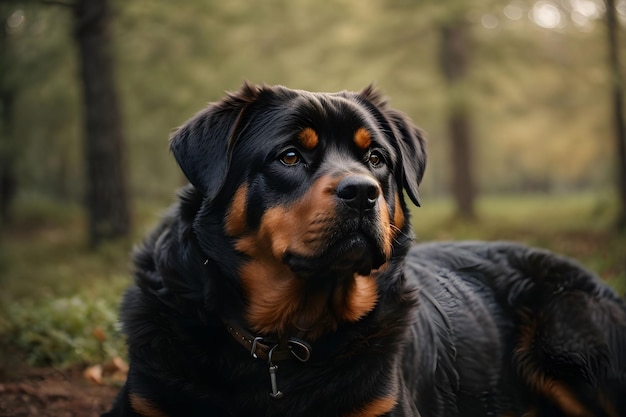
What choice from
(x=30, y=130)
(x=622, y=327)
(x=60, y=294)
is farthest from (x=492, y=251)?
(x=30, y=130)

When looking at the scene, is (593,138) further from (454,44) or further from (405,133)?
(405,133)

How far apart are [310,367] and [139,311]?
91 centimetres

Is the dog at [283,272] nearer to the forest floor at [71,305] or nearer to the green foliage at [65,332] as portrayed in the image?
the forest floor at [71,305]

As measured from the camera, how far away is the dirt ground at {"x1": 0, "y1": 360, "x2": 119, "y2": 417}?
406 centimetres

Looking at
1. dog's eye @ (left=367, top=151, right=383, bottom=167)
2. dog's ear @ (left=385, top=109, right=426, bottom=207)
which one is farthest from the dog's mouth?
dog's ear @ (left=385, top=109, right=426, bottom=207)

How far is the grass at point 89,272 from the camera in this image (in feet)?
17.5

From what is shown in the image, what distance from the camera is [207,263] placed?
3260 mm

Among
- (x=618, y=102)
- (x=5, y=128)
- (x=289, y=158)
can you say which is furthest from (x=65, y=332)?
(x=5, y=128)

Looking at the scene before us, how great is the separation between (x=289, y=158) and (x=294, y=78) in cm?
1181

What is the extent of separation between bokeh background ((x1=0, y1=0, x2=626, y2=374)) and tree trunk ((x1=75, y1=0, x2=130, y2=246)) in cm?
2

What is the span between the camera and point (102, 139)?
11680mm

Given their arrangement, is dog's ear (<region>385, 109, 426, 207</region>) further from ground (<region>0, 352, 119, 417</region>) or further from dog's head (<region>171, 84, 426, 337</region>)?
ground (<region>0, 352, 119, 417</region>)

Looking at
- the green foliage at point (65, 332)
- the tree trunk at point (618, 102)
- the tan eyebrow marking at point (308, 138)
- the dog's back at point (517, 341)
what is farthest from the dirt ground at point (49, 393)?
the tree trunk at point (618, 102)

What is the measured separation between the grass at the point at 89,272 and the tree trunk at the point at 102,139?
481 mm
